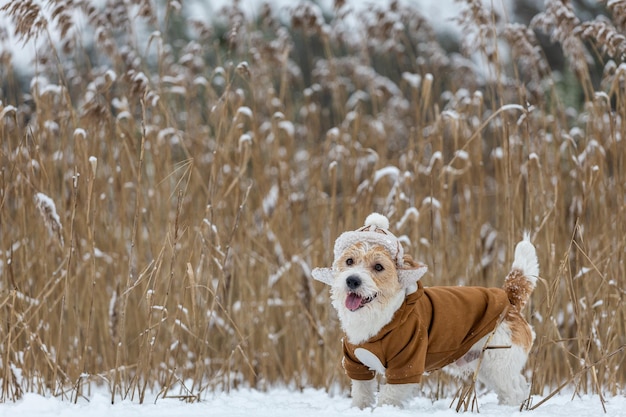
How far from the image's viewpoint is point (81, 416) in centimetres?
207

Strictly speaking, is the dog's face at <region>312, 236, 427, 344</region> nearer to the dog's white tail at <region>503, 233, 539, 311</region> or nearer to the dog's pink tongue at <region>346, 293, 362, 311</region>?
the dog's pink tongue at <region>346, 293, 362, 311</region>

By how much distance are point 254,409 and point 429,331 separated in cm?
61

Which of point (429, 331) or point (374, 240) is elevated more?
point (374, 240)

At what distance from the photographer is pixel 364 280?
2109 mm

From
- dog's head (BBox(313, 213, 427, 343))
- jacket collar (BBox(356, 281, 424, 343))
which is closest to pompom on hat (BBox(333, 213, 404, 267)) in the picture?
dog's head (BBox(313, 213, 427, 343))

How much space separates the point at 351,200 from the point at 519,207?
79 centimetres

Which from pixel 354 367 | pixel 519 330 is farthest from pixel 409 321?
pixel 519 330

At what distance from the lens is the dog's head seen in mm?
2131

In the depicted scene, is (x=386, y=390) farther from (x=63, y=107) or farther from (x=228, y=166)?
(x=63, y=107)

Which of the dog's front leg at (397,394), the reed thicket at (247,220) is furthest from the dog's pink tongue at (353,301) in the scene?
the reed thicket at (247,220)

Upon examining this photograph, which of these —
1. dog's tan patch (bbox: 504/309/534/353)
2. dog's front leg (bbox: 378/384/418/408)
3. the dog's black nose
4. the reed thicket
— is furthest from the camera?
the reed thicket

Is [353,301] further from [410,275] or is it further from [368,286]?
[410,275]

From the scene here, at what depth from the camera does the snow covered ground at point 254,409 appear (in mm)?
2113

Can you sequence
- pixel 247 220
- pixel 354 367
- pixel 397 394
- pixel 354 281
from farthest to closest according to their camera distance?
pixel 247 220 < pixel 354 367 < pixel 397 394 < pixel 354 281
